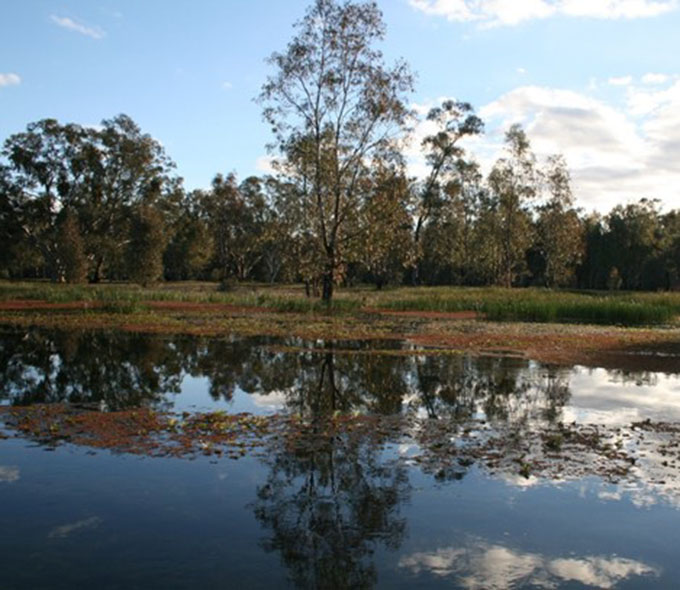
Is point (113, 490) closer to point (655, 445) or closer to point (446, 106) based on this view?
point (655, 445)

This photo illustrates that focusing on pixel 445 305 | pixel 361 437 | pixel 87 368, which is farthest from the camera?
pixel 445 305

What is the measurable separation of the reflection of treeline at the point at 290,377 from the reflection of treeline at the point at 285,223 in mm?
20040

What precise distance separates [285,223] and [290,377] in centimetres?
3286

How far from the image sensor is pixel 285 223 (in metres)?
47.2

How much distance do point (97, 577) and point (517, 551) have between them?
11.6 ft

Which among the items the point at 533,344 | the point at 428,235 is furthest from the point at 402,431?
the point at 428,235

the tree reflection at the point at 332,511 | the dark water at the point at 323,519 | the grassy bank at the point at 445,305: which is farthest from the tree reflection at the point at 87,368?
the grassy bank at the point at 445,305

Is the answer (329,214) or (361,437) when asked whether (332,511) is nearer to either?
(361,437)

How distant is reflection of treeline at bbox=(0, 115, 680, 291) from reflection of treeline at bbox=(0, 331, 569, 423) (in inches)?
789

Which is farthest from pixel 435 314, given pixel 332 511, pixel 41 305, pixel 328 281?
pixel 332 511

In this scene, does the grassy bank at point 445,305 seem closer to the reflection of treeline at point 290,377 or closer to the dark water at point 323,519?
the reflection of treeline at point 290,377

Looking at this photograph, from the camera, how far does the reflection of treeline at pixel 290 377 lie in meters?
12.0

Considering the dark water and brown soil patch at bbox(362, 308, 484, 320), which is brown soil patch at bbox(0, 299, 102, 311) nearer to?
brown soil patch at bbox(362, 308, 484, 320)

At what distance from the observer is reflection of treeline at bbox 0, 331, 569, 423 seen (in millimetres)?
12023
